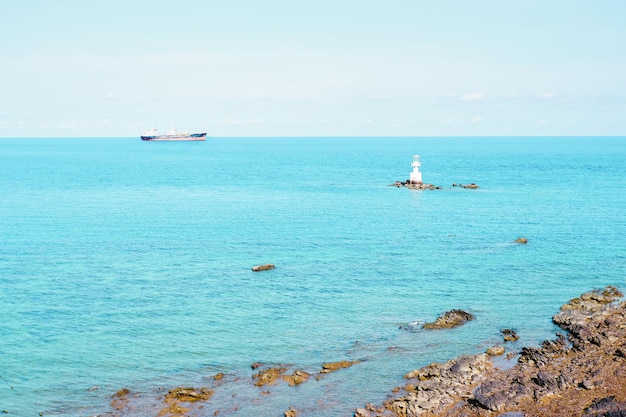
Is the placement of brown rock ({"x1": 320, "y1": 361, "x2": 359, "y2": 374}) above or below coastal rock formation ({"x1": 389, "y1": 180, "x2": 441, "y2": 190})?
below

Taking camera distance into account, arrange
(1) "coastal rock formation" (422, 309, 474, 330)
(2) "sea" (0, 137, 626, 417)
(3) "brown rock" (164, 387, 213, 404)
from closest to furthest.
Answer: (3) "brown rock" (164, 387, 213, 404)
(2) "sea" (0, 137, 626, 417)
(1) "coastal rock formation" (422, 309, 474, 330)

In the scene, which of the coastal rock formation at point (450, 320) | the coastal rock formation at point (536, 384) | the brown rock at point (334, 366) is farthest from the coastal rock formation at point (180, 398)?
the coastal rock formation at point (450, 320)

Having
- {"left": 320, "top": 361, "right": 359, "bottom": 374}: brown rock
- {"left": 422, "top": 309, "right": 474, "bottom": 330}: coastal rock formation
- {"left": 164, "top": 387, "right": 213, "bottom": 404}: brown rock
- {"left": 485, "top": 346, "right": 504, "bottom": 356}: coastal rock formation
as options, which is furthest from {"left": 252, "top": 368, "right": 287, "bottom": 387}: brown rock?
{"left": 485, "top": 346, "right": 504, "bottom": 356}: coastal rock formation

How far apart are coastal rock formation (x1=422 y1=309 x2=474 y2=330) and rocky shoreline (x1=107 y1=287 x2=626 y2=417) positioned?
14.7 feet

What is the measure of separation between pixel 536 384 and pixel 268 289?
26943mm

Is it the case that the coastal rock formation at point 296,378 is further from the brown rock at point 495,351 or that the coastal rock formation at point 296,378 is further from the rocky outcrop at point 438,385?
the brown rock at point 495,351

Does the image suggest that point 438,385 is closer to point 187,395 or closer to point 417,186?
point 187,395

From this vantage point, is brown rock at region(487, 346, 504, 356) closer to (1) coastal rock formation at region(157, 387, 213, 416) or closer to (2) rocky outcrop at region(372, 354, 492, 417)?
(2) rocky outcrop at region(372, 354, 492, 417)

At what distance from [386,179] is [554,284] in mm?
102049

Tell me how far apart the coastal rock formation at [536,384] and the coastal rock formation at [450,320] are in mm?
7057

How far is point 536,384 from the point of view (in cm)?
3419


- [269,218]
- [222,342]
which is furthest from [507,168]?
[222,342]

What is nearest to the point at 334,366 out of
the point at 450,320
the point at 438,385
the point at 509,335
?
the point at 438,385

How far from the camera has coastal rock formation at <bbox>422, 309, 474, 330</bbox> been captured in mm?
45906
